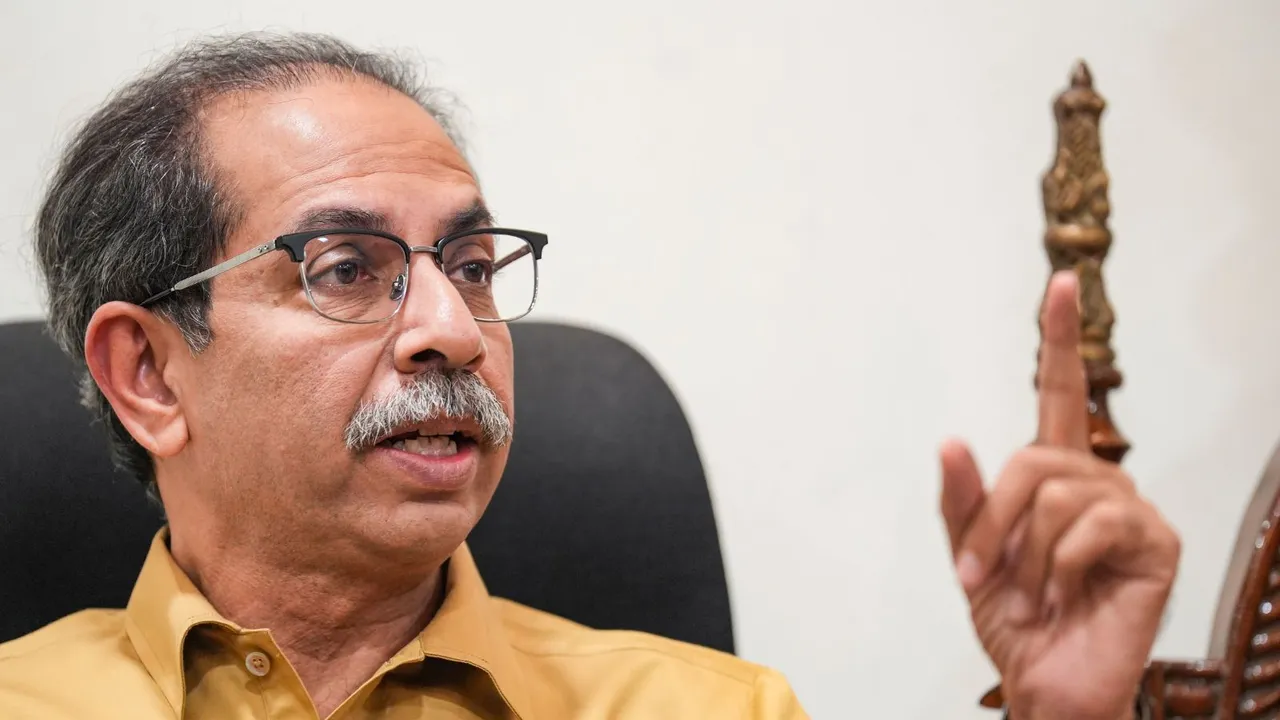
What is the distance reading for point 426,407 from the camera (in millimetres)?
1087

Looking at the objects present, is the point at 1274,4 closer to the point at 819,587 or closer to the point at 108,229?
the point at 819,587

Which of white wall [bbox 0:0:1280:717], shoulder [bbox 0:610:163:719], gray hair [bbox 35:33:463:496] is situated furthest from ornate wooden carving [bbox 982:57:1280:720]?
shoulder [bbox 0:610:163:719]

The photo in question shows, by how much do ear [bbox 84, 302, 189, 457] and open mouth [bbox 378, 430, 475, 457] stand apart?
0.79ft

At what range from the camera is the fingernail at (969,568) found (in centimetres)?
91

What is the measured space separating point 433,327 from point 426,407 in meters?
0.08

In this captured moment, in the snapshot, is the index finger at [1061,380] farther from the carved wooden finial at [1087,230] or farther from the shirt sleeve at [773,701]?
the shirt sleeve at [773,701]

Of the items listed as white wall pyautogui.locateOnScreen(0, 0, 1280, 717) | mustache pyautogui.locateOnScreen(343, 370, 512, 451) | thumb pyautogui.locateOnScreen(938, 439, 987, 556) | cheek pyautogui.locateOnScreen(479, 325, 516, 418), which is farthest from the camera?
white wall pyautogui.locateOnScreen(0, 0, 1280, 717)

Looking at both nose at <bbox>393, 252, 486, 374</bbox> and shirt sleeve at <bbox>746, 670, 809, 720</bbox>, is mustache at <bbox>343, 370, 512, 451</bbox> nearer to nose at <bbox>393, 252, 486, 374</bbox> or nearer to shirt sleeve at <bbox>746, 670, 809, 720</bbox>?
nose at <bbox>393, 252, 486, 374</bbox>


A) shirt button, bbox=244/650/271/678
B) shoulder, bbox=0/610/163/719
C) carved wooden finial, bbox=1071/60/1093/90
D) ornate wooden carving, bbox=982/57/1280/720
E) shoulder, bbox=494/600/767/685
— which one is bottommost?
shoulder, bbox=0/610/163/719

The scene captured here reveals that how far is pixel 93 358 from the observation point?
1200 mm

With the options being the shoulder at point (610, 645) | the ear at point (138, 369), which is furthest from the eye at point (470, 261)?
the shoulder at point (610, 645)

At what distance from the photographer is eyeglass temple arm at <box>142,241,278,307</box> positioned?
43.9 inches

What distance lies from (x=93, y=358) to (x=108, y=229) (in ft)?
0.45

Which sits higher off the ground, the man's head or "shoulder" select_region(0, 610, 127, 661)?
the man's head
